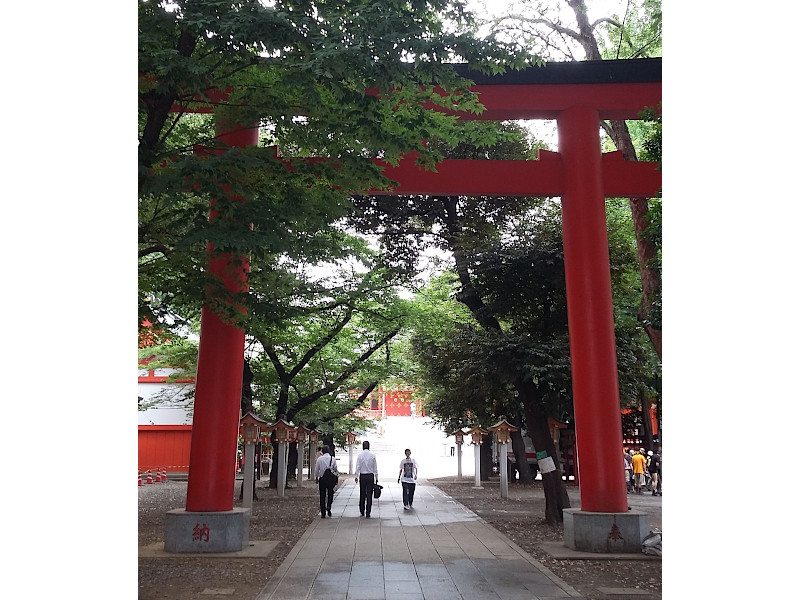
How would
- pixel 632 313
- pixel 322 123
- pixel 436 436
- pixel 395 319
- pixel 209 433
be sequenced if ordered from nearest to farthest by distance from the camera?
pixel 322 123 → pixel 209 433 → pixel 632 313 → pixel 395 319 → pixel 436 436

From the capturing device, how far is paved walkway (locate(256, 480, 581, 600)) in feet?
25.4

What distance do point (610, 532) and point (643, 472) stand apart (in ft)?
52.6


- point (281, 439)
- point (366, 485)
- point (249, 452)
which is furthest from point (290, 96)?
point (281, 439)

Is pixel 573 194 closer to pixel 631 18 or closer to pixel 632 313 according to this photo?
pixel 631 18

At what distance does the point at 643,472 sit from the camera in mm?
25188

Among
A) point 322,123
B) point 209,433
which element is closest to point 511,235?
point 209,433

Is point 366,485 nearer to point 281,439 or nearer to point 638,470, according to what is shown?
point 281,439

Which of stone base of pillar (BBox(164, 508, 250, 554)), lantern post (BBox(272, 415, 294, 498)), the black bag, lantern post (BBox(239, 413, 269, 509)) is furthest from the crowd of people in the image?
stone base of pillar (BBox(164, 508, 250, 554))

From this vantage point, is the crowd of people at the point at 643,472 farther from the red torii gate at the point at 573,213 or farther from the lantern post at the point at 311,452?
the red torii gate at the point at 573,213

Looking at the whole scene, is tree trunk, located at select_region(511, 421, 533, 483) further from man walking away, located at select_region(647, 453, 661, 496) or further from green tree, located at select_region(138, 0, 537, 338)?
green tree, located at select_region(138, 0, 537, 338)

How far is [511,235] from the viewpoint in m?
16.2

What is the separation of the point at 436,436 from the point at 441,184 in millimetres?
54803

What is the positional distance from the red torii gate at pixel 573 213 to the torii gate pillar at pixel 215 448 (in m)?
0.01

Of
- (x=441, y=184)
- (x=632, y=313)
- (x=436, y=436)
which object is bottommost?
(x=436, y=436)
